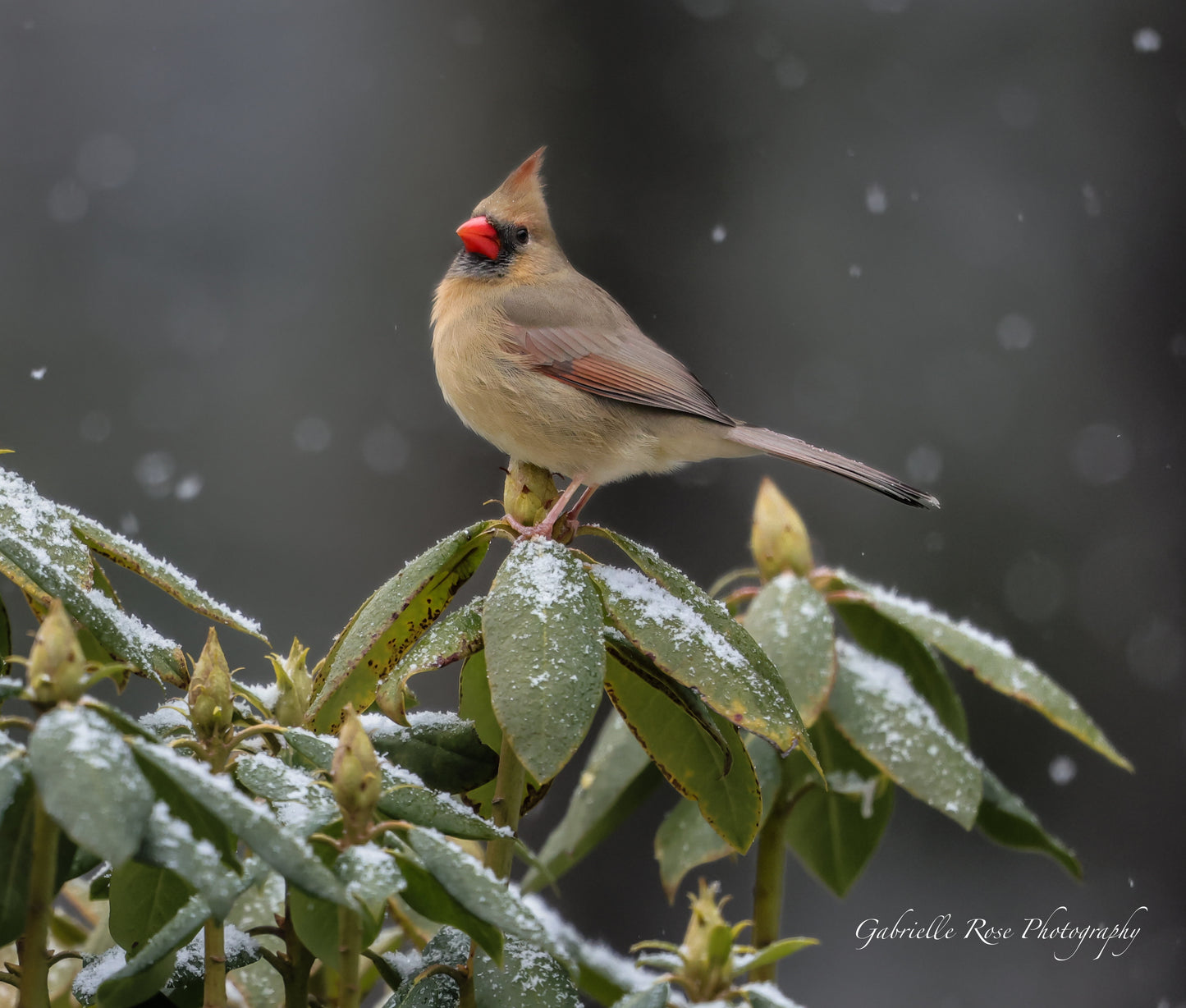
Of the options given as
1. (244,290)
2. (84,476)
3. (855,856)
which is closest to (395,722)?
(855,856)

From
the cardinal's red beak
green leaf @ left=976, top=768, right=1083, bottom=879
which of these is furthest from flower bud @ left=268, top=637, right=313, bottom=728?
the cardinal's red beak

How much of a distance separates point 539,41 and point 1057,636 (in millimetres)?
3129

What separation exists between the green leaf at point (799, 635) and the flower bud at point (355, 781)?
670mm

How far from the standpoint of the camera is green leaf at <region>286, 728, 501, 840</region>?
0.89 metres

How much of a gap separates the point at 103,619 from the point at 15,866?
20 centimetres

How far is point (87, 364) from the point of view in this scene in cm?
492

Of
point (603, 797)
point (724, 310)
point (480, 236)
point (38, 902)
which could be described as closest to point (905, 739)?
point (603, 797)

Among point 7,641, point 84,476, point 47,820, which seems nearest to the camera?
point 47,820

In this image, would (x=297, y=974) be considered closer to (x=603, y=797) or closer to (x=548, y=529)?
(x=548, y=529)

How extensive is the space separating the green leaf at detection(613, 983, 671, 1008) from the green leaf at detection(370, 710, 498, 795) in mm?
292

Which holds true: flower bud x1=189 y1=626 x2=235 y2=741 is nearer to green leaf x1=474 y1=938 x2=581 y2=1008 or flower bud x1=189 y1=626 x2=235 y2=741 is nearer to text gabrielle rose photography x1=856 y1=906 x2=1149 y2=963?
green leaf x1=474 y1=938 x2=581 y2=1008

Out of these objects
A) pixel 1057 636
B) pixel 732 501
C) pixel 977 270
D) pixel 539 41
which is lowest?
pixel 1057 636

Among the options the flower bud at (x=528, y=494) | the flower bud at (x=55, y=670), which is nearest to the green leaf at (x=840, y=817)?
the flower bud at (x=528, y=494)

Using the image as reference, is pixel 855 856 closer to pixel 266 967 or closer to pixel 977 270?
pixel 266 967
